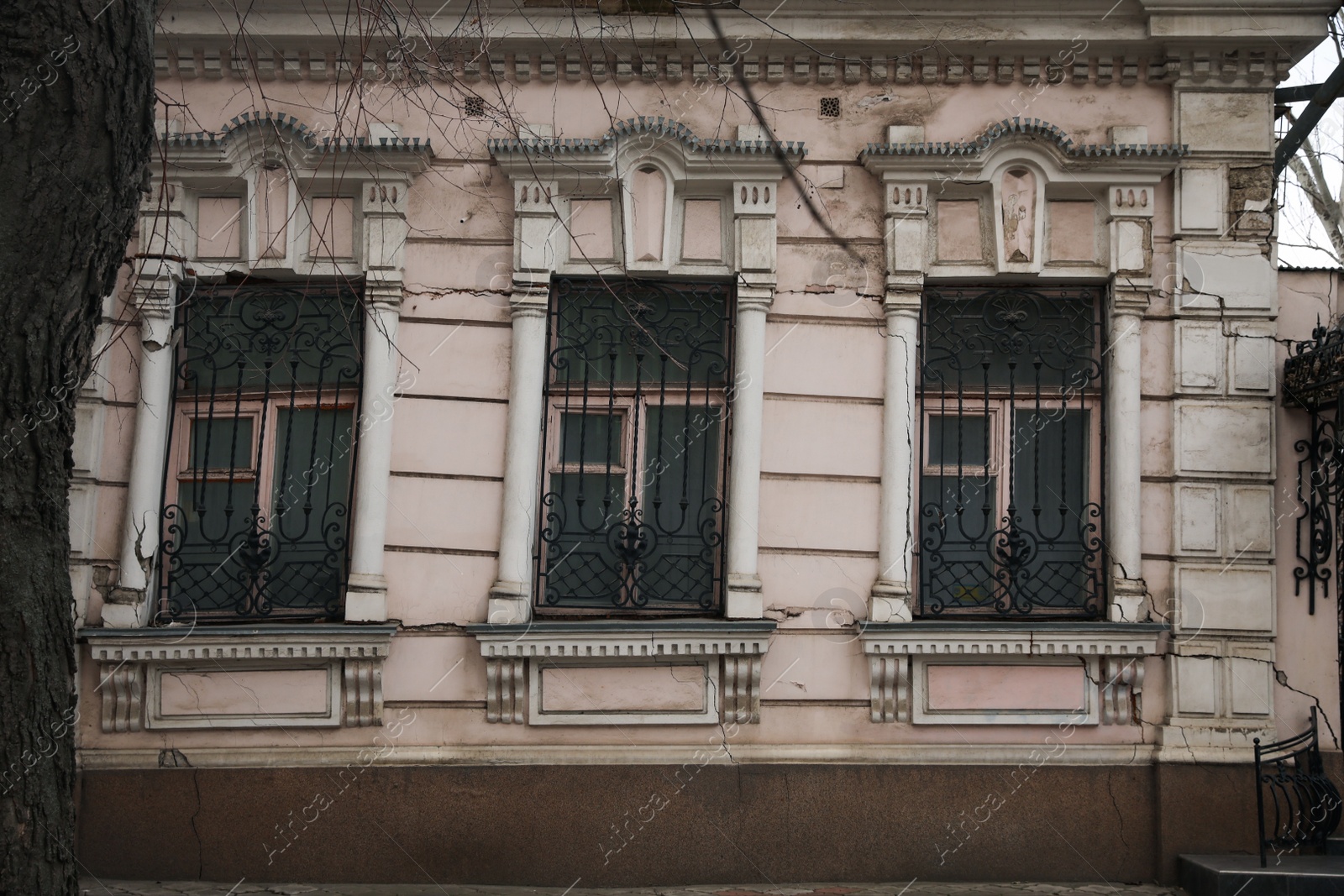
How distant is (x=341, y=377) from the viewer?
6582 millimetres

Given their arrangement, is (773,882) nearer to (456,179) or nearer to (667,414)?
(667,414)

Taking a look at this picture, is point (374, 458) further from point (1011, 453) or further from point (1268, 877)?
point (1268, 877)

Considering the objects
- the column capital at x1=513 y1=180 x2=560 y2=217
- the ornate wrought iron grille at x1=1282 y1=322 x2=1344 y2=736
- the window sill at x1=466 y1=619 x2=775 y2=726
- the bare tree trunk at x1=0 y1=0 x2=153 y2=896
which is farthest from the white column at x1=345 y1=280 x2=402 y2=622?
the ornate wrought iron grille at x1=1282 y1=322 x2=1344 y2=736

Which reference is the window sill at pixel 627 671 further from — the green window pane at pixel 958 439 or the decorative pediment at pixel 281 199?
the decorative pediment at pixel 281 199

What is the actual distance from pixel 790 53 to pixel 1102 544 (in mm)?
3343

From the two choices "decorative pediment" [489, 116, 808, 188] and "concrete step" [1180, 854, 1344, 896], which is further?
"decorative pediment" [489, 116, 808, 188]

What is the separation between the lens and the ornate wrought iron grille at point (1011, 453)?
6.46 m

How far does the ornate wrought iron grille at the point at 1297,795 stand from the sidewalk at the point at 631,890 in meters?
0.64

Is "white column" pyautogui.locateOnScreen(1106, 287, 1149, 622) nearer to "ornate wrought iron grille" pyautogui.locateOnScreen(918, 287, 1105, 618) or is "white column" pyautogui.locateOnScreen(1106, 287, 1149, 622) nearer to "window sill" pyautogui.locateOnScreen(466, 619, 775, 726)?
"ornate wrought iron grille" pyautogui.locateOnScreen(918, 287, 1105, 618)

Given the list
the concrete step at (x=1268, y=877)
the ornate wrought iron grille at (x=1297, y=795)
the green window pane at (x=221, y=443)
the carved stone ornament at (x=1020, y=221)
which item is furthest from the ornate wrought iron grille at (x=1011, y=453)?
the green window pane at (x=221, y=443)

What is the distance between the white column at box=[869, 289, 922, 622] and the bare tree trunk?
4.07 metres

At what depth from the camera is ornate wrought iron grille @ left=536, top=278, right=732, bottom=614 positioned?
253 inches

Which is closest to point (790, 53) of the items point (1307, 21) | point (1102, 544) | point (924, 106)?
point (924, 106)

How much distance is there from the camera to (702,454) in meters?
6.55
